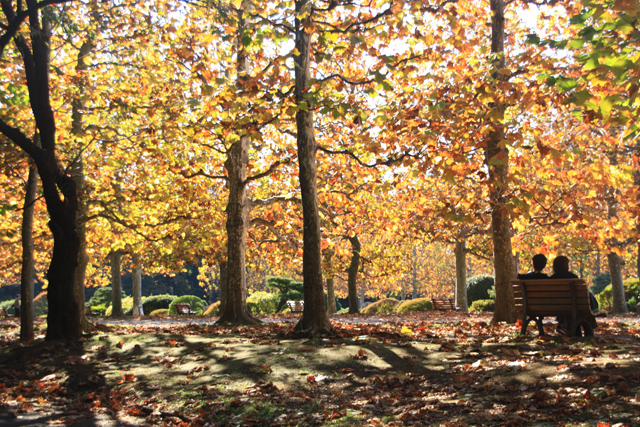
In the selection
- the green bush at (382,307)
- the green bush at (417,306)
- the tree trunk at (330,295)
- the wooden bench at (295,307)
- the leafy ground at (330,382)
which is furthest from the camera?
the green bush at (382,307)

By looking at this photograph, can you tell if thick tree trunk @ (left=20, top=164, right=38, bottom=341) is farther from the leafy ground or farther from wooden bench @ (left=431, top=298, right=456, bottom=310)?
wooden bench @ (left=431, top=298, right=456, bottom=310)

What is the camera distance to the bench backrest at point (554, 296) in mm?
8422

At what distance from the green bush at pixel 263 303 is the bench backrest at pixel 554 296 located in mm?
22632

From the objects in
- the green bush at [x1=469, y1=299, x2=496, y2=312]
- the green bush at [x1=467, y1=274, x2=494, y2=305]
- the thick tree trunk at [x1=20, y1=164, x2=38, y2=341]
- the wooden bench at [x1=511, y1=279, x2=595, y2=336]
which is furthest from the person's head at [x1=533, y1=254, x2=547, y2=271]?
the green bush at [x1=467, y1=274, x2=494, y2=305]

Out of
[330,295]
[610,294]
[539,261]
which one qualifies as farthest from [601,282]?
[539,261]

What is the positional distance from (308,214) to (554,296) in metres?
4.52

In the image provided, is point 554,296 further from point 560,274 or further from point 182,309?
point 182,309

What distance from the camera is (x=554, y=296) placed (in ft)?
28.3

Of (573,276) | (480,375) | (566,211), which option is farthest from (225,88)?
(566,211)

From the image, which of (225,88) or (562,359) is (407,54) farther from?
(562,359)

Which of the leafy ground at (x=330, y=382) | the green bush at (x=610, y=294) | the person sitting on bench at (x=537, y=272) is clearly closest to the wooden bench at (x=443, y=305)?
the green bush at (x=610, y=294)

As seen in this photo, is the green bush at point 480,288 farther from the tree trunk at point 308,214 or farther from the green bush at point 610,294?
the tree trunk at point 308,214

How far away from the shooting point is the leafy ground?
4.99 metres

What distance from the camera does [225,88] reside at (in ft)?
31.2
